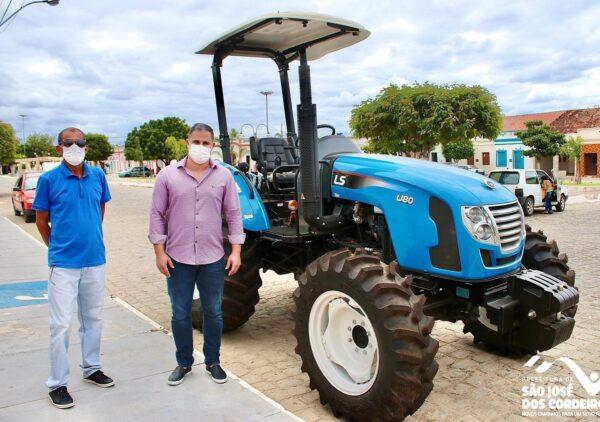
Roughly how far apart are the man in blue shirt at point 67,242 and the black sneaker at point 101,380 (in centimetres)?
30

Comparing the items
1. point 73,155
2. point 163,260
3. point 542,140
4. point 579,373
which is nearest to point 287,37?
point 73,155

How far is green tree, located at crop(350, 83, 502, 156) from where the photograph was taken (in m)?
29.9

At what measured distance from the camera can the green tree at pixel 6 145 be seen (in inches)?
1428

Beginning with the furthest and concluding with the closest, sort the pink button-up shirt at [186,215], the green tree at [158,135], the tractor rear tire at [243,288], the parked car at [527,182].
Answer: the green tree at [158,135] → the parked car at [527,182] → the tractor rear tire at [243,288] → the pink button-up shirt at [186,215]

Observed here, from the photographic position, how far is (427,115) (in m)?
30.7

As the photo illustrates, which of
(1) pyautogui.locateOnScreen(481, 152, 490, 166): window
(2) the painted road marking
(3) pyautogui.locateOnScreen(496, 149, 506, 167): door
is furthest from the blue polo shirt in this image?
(1) pyautogui.locateOnScreen(481, 152, 490, 166): window

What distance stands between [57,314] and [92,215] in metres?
0.72

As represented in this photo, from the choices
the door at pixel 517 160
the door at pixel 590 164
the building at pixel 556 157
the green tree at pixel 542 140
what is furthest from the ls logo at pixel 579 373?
the door at pixel 517 160

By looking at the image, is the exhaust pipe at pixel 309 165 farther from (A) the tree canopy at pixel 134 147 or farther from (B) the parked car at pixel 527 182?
(A) the tree canopy at pixel 134 147

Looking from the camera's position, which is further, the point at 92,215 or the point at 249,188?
the point at 249,188

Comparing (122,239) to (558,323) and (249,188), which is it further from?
(558,323)

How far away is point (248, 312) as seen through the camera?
5539 millimetres

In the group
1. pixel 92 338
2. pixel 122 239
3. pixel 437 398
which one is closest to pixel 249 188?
pixel 92 338

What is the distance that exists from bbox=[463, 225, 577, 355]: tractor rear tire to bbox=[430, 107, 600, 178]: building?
41184 mm
